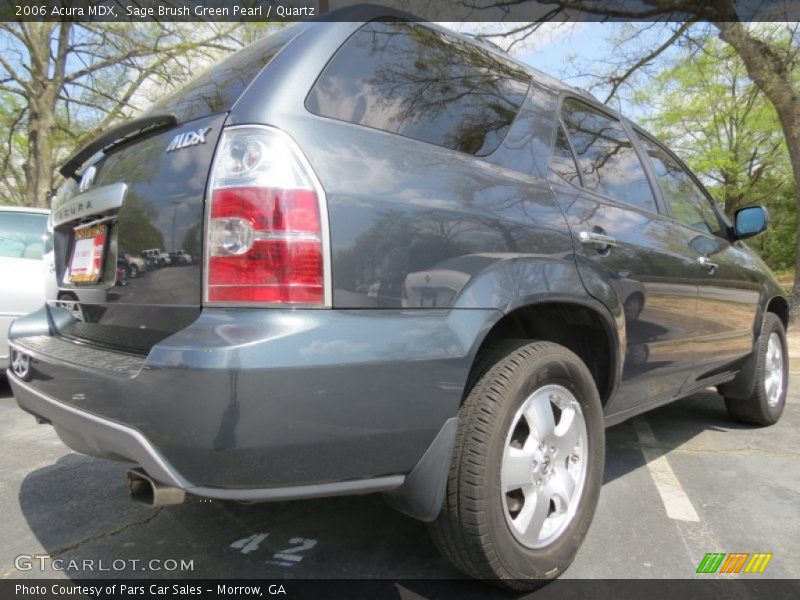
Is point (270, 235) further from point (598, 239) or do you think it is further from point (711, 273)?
point (711, 273)

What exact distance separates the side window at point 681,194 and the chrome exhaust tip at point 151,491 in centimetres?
284

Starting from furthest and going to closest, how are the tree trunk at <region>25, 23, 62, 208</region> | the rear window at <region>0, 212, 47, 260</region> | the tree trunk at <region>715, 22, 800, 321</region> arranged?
the tree trunk at <region>25, 23, 62, 208</region> < the tree trunk at <region>715, 22, 800, 321</region> < the rear window at <region>0, 212, 47, 260</region>

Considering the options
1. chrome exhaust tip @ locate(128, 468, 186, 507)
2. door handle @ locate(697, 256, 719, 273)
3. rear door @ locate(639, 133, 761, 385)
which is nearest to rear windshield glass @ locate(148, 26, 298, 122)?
chrome exhaust tip @ locate(128, 468, 186, 507)

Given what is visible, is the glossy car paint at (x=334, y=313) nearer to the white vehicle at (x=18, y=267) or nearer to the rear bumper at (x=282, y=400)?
the rear bumper at (x=282, y=400)

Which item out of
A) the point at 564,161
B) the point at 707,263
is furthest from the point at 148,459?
the point at 707,263

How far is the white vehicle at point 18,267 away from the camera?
4.60 m

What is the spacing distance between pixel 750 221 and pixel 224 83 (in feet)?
11.1

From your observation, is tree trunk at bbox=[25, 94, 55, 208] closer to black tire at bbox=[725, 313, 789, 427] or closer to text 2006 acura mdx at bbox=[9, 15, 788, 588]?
text 2006 acura mdx at bbox=[9, 15, 788, 588]

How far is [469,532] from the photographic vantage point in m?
1.68

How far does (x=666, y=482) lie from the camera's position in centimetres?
298

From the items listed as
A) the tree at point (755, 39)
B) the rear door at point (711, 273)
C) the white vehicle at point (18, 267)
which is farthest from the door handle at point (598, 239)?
the tree at point (755, 39)

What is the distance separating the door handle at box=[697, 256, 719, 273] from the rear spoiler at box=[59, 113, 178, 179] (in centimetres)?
267

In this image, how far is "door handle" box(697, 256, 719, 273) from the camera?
307 centimetres

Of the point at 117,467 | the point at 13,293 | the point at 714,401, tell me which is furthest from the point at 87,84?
the point at 714,401
